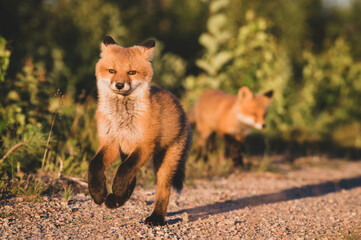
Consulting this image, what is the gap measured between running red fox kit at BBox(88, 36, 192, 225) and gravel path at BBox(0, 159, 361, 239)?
0.27 metres

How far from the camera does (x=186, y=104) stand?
25.4 ft

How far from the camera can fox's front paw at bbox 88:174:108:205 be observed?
3232 mm

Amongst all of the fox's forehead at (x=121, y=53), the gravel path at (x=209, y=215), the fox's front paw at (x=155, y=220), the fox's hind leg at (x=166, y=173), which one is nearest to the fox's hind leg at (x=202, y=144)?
the gravel path at (x=209, y=215)

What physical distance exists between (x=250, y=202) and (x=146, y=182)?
1.39m

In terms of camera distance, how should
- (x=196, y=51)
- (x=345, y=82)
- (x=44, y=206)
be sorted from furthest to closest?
(x=196, y=51)
(x=345, y=82)
(x=44, y=206)

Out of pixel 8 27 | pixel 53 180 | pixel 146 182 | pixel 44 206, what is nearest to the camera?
pixel 44 206

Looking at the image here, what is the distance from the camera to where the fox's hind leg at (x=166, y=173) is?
3453mm

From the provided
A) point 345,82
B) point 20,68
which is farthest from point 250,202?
point 345,82

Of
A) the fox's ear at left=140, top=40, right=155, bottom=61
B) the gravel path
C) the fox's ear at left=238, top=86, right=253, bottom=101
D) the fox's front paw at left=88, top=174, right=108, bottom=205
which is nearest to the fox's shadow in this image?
the gravel path

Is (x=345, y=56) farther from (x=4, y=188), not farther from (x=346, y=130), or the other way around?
(x=4, y=188)

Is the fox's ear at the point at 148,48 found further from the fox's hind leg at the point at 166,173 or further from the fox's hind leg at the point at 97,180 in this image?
the fox's hind leg at the point at 97,180

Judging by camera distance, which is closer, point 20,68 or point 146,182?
point 146,182

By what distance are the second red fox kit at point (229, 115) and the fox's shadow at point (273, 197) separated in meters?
1.64

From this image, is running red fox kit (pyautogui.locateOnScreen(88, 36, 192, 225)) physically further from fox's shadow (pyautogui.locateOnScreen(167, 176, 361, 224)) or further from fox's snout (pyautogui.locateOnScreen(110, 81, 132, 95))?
fox's shadow (pyautogui.locateOnScreen(167, 176, 361, 224))
